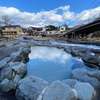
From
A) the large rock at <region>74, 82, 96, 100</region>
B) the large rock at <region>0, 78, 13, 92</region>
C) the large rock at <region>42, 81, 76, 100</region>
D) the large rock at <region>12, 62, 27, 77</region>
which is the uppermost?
the large rock at <region>42, 81, 76, 100</region>

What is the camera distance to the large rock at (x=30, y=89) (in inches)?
179

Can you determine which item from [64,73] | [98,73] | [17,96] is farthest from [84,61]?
→ [17,96]

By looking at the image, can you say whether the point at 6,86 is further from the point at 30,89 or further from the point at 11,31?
the point at 11,31

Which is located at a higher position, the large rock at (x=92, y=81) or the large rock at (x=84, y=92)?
the large rock at (x=84, y=92)

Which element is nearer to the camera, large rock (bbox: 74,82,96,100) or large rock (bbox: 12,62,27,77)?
large rock (bbox: 74,82,96,100)

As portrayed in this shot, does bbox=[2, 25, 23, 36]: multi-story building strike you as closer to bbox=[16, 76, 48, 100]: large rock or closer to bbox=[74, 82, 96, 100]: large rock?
bbox=[16, 76, 48, 100]: large rock

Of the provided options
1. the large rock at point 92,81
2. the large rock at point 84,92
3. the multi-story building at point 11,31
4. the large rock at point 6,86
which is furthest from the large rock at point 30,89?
the multi-story building at point 11,31

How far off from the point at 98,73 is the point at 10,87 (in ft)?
11.6

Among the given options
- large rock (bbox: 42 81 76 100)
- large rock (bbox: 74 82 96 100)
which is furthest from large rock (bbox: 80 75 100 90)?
large rock (bbox: 42 81 76 100)

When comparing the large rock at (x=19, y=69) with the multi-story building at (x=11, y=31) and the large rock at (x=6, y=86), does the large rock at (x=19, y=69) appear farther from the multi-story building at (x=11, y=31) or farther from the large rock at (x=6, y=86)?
the multi-story building at (x=11, y=31)

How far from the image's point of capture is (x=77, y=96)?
3941mm

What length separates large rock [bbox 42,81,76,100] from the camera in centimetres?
367

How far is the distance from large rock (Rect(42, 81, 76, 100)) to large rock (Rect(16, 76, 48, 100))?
2.62ft

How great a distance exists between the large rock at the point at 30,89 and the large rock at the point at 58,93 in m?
0.80
